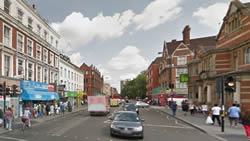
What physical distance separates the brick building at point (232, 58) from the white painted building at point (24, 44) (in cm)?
2122

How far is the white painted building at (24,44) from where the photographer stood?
60.7ft

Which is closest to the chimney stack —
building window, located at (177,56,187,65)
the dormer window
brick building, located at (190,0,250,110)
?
building window, located at (177,56,187,65)

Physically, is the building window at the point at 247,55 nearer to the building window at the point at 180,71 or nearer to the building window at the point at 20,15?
the building window at the point at 20,15

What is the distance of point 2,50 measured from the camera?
17.7 m

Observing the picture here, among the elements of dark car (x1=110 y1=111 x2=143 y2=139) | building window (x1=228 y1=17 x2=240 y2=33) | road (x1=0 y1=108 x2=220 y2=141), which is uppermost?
building window (x1=228 y1=17 x2=240 y2=33)

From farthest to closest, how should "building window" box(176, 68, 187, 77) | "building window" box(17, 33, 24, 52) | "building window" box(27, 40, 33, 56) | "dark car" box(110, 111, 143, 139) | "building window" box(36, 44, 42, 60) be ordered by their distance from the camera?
"building window" box(176, 68, 187, 77) < "building window" box(36, 44, 42, 60) < "building window" box(27, 40, 33, 56) < "building window" box(17, 33, 24, 52) < "dark car" box(110, 111, 143, 139)

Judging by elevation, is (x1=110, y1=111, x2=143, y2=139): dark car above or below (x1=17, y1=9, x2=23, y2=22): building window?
below

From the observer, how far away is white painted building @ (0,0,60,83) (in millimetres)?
18516

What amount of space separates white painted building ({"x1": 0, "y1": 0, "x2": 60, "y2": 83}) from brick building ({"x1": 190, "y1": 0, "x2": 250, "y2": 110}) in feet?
69.6

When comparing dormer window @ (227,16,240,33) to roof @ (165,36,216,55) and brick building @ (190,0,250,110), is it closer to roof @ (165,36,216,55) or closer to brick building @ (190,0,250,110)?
brick building @ (190,0,250,110)

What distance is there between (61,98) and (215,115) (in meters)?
26.9

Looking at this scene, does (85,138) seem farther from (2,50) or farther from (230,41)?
(230,41)

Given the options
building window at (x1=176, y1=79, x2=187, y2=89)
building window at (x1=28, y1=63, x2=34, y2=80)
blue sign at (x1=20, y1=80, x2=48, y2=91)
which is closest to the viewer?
blue sign at (x1=20, y1=80, x2=48, y2=91)

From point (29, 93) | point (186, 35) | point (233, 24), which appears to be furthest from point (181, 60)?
point (29, 93)
